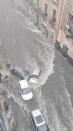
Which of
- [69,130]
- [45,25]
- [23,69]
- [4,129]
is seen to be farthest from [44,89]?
[45,25]

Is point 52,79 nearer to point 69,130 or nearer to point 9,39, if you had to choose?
point 69,130

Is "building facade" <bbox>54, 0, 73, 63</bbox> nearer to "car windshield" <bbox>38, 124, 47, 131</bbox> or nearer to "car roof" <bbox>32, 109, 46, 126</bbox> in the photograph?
"car roof" <bbox>32, 109, 46, 126</bbox>

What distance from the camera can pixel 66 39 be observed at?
128 feet

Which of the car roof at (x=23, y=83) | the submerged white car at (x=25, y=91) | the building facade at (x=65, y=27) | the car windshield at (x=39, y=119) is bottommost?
the car windshield at (x=39, y=119)

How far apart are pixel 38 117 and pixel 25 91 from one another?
529 centimetres

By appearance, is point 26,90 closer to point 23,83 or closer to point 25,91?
point 25,91

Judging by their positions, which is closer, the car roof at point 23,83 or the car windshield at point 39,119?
the car windshield at point 39,119

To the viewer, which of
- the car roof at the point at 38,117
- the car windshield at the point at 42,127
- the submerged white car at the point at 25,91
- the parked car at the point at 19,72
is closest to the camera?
the car windshield at the point at 42,127

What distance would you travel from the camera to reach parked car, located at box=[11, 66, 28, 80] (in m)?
36.1

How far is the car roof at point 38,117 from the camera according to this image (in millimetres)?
28422

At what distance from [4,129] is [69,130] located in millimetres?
8943

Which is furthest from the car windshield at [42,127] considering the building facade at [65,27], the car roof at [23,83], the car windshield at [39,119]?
the building facade at [65,27]

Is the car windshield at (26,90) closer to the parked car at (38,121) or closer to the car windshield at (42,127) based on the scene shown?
the parked car at (38,121)

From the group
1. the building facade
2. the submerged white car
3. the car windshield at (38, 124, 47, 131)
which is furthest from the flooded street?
the building facade
